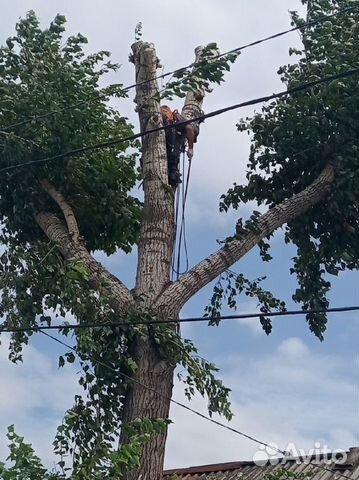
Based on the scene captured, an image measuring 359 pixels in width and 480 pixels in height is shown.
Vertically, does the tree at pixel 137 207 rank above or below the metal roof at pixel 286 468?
above

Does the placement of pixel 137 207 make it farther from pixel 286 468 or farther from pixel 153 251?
pixel 286 468

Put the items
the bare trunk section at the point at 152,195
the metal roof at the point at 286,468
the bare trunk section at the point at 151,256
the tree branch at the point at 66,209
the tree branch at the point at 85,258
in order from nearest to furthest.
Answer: the bare trunk section at the point at 151,256 < the tree branch at the point at 85,258 < the bare trunk section at the point at 152,195 < the tree branch at the point at 66,209 < the metal roof at the point at 286,468

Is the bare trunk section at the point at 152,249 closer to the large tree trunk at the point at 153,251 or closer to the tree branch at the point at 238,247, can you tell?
the large tree trunk at the point at 153,251

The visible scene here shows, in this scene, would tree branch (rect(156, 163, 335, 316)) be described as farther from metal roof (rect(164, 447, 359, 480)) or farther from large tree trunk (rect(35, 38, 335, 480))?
metal roof (rect(164, 447, 359, 480))

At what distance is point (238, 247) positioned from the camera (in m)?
9.48

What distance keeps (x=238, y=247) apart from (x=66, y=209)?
172cm

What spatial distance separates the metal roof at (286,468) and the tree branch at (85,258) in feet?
5.57

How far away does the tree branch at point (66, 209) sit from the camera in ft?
30.6

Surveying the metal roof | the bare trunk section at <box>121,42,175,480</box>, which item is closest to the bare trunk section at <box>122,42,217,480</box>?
the bare trunk section at <box>121,42,175,480</box>

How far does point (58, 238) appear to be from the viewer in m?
9.39

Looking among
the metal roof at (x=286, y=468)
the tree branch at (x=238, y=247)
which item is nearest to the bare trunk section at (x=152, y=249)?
the tree branch at (x=238, y=247)

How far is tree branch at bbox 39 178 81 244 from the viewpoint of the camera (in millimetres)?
9336

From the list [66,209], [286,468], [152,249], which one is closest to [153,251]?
[152,249]

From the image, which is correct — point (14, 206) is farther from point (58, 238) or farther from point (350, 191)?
point (350, 191)
